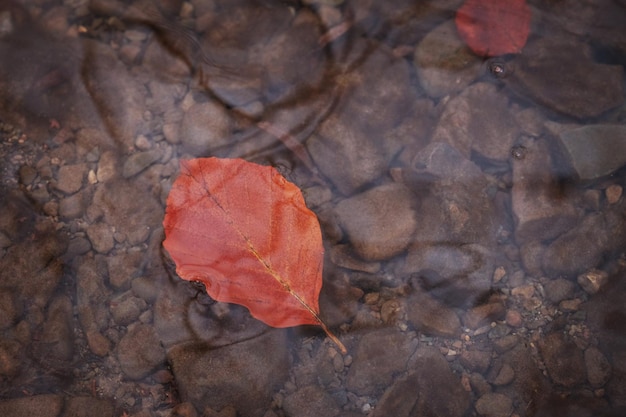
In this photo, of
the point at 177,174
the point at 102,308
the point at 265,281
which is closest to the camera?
the point at 265,281

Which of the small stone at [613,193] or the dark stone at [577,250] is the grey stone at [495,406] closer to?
the dark stone at [577,250]

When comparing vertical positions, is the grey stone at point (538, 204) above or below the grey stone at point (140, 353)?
above

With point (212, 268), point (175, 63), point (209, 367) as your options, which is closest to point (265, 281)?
point (212, 268)

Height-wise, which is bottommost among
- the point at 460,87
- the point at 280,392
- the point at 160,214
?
the point at 280,392

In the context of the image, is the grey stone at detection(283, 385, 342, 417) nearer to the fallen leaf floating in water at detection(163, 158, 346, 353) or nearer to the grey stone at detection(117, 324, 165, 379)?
the fallen leaf floating in water at detection(163, 158, 346, 353)

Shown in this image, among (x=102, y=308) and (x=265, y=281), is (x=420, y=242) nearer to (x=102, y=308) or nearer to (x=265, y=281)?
(x=265, y=281)

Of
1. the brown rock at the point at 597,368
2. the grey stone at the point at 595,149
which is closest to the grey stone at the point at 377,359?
the brown rock at the point at 597,368

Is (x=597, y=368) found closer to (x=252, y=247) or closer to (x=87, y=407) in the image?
(x=252, y=247)
